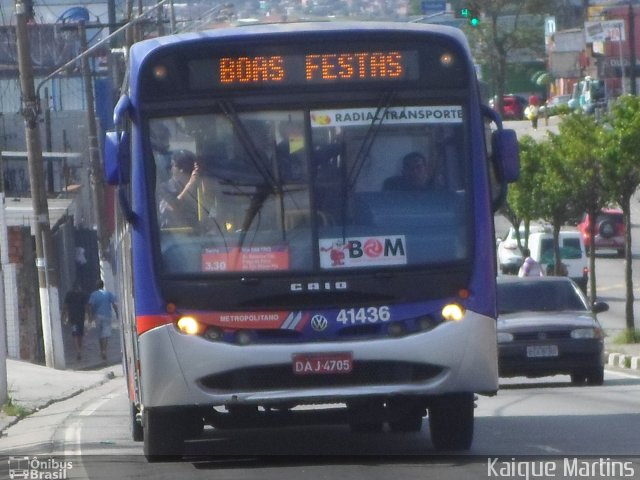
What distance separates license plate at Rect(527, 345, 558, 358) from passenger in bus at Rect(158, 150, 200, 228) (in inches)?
352

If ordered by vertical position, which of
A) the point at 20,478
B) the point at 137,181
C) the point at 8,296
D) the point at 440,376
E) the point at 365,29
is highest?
the point at 365,29

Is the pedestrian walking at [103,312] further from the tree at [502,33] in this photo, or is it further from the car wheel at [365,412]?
the tree at [502,33]

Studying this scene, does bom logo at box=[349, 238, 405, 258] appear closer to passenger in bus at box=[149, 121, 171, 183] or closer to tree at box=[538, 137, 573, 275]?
passenger in bus at box=[149, 121, 171, 183]

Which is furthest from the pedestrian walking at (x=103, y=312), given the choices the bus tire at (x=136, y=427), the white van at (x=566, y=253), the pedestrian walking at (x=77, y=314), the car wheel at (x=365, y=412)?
the car wheel at (x=365, y=412)

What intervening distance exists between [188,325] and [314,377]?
3.15ft

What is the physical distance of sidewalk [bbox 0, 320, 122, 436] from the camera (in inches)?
758

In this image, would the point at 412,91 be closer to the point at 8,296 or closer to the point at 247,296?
the point at 247,296

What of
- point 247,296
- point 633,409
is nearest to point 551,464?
point 247,296

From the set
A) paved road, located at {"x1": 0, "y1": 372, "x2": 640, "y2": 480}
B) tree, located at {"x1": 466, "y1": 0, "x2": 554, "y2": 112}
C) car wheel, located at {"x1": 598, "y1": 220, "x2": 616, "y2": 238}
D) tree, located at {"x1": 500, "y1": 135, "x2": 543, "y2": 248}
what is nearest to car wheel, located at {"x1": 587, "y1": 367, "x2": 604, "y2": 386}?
paved road, located at {"x1": 0, "y1": 372, "x2": 640, "y2": 480}

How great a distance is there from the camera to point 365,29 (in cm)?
1041

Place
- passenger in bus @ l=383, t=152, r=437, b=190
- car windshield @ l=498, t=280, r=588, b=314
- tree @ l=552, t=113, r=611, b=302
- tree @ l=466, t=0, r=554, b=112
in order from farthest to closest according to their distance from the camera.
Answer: tree @ l=466, t=0, r=554, b=112, tree @ l=552, t=113, r=611, b=302, car windshield @ l=498, t=280, r=588, b=314, passenger in bus @ l=383, t=152, r=437, b=190

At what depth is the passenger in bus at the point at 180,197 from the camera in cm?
1009

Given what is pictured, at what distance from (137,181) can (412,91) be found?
211 centimetres

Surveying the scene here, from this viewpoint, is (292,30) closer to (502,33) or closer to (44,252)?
(44,252)
